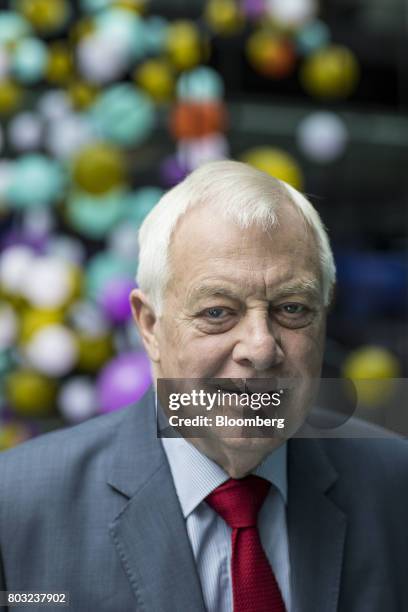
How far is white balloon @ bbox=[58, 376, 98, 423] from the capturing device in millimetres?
3341

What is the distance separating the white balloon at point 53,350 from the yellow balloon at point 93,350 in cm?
3

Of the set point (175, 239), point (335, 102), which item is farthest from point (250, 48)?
point (175, 239)

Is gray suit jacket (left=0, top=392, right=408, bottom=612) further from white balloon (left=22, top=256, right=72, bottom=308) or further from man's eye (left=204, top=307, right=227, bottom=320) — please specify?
white balloon (left=22, top=256, right=72, bottom=308)

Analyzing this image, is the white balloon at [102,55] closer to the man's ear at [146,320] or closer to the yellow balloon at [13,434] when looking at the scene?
the yellow balloon at [13,434]

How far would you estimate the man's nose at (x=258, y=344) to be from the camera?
3.32 feet

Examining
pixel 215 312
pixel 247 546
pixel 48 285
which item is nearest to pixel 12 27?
pixel 48 285

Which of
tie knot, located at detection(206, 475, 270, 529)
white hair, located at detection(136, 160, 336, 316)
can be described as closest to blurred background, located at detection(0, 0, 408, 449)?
white hair, located at detection(136, 160, 336, 316)

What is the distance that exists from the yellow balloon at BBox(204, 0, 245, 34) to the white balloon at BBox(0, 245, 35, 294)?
149 cm

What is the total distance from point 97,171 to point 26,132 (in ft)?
2.34

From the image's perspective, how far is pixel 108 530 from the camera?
3.75ft

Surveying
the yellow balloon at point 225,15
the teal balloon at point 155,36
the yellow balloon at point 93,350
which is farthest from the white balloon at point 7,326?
the yellow balloon at point 225,15

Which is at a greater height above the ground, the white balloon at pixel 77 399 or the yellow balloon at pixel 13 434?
the white balloon at pixel 77 399

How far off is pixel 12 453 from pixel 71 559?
20 centimetres

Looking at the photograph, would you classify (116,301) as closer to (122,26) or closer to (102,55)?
(102,55)
